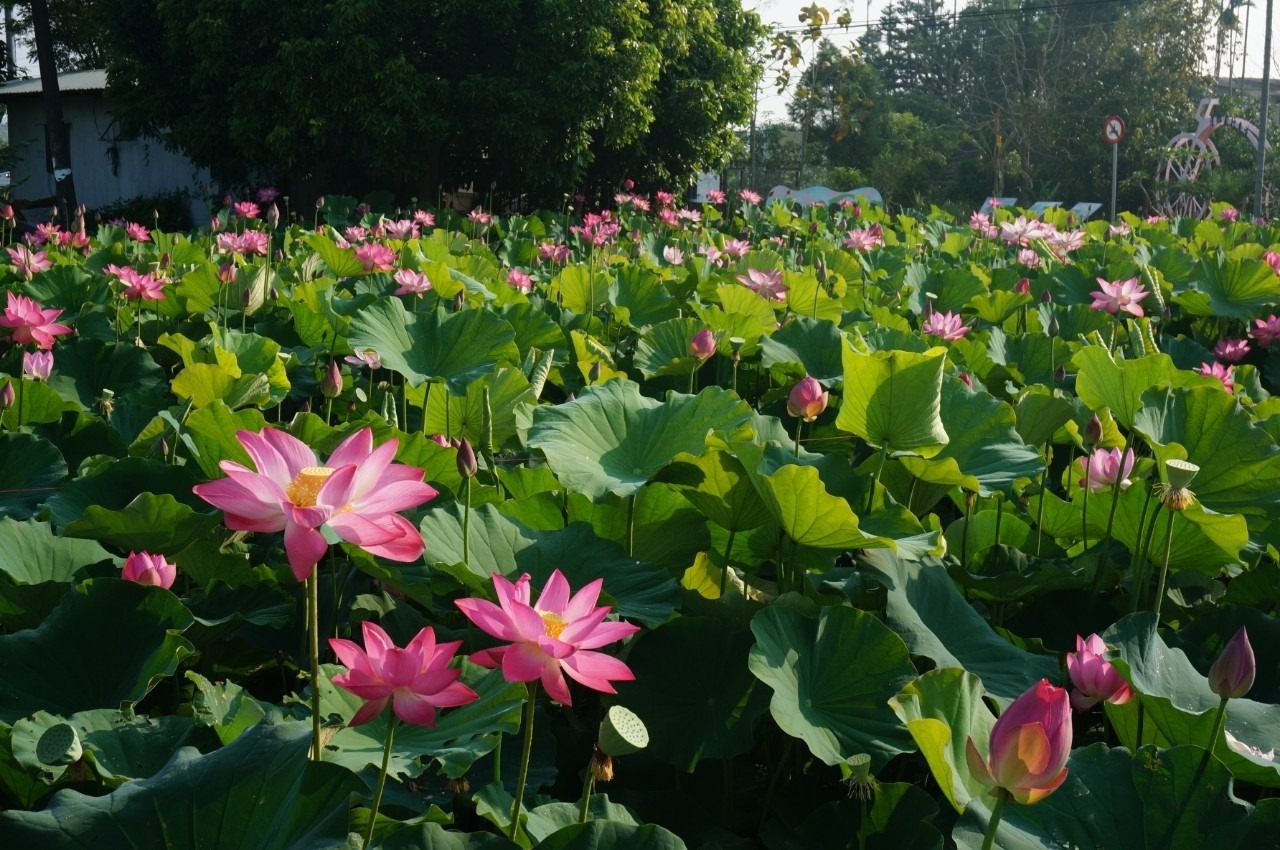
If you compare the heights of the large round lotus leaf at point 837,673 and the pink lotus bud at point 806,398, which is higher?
the pink lotus bud at point 806,398

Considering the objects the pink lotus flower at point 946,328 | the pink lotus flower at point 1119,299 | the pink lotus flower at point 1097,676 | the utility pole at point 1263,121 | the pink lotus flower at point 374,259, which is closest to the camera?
the pink lotus flower at point 1097,676

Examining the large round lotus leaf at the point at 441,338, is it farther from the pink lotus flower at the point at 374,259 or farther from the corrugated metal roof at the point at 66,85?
the corrugated metal roof at the point at 66,85

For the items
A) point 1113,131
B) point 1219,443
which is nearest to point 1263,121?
point 1113,131

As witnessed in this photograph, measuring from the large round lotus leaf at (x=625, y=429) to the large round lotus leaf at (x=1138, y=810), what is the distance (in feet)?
1.67

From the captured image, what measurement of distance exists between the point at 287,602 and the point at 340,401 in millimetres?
797

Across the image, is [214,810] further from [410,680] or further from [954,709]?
[954,709]

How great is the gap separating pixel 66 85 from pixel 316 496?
771 inches

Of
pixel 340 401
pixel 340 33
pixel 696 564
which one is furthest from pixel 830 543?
pixel 340 33

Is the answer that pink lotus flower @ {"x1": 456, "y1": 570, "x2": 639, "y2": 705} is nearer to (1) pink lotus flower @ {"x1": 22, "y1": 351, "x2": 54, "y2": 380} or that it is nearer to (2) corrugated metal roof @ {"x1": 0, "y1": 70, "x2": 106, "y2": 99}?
(1) pink lotus flower @ {"x1": 22, "y1": 351, "x2": 54, "y2": 380}

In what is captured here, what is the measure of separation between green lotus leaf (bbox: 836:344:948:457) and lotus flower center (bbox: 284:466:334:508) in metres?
0.72

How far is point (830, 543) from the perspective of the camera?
1035 mm

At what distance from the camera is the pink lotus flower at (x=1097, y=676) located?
2.86 feet

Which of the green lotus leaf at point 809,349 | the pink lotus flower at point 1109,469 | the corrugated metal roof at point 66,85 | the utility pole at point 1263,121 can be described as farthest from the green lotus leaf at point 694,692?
the corrugated metal roof at point 66,85

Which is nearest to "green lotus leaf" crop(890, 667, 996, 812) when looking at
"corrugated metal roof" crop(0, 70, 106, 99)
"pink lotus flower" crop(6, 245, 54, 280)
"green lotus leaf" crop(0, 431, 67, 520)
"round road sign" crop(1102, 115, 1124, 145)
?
"green lotus leaf" crop(0, 431, 67, 520)
